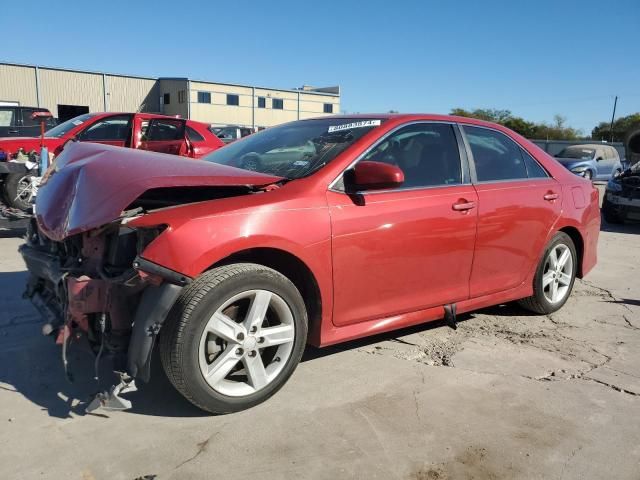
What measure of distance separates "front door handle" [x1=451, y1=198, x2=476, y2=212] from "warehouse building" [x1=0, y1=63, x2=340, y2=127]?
39.6m

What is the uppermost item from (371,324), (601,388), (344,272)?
(344,272)

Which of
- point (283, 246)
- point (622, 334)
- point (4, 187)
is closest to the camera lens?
point (283, 246)

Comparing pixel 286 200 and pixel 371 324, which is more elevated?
pixel 286 200

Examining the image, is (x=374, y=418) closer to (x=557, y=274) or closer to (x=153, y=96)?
(x=557, y=274)

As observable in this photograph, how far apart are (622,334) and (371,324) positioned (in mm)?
2309

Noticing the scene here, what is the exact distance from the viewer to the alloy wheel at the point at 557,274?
4512 mm

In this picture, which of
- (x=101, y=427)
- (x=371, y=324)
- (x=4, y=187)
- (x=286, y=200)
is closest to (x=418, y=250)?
(x=371, y=324)

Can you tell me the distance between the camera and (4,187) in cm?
761

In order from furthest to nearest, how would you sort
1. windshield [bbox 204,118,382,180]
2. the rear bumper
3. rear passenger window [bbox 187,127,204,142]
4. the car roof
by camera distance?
rear passenger window [bbox 187,127,204,142], the rear bumper, the car roof, windshield [bbox 204,118,382,180]

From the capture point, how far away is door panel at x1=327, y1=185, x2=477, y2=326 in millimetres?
3146

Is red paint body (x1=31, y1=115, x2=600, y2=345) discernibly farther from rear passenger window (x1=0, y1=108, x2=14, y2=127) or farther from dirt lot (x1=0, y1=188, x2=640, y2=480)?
rear passenger window (x1=0, y1=108, x2=14, y2=127)

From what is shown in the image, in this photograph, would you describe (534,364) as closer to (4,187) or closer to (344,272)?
(344,272)

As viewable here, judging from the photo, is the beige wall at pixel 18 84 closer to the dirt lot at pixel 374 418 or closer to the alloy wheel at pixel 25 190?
the alloy wheel at pixel 25 190

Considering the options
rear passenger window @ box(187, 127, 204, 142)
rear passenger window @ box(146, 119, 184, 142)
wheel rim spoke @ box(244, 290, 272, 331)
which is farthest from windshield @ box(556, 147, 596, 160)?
wheel rim spoke @ box(244, 290, 272, 331)
